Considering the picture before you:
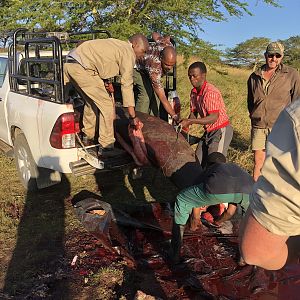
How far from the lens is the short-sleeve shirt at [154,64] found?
5285 mm

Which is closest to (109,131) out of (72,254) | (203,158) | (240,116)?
(203,158)

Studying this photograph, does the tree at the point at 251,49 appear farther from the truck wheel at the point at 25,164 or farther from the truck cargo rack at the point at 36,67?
the truck wheel at the point at 25,164

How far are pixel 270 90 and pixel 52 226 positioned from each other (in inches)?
115

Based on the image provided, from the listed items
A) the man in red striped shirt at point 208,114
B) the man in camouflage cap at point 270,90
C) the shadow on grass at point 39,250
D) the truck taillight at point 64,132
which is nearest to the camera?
the shadow on grass at point 39,250

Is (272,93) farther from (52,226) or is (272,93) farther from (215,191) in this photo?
(52,226)

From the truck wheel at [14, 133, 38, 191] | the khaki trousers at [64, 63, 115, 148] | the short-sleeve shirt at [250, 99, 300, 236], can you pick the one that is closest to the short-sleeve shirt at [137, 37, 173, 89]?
the khaki trousers at [64, 63, 115, 148]

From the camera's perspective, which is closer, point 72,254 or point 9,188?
point 72,254

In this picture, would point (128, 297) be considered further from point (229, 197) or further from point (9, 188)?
point (9, 188)

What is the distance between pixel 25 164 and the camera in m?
5.31

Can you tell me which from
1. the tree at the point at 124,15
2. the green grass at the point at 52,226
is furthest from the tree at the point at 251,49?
the green grass at the point at 52,226

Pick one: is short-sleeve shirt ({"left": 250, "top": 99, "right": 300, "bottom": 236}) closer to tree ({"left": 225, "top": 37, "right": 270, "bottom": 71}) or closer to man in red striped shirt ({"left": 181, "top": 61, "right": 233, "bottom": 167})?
man in red striped shirt ({"left": 181, "top": 61, "right": 233, "bottom": 167})

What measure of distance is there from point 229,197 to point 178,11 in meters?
8.52

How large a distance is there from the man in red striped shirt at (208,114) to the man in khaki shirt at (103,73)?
703 millimetres

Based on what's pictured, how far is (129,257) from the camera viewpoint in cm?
350
